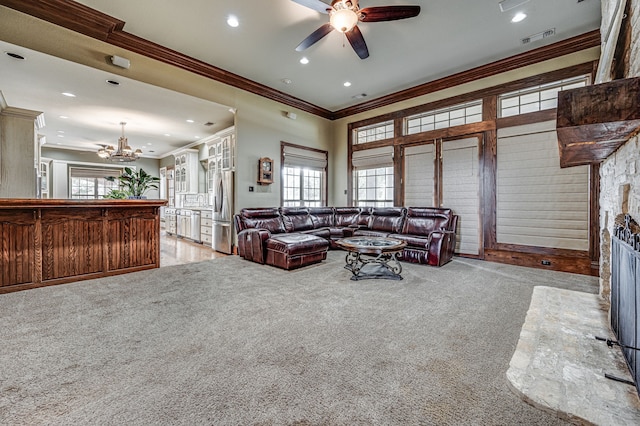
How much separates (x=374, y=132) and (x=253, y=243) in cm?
403

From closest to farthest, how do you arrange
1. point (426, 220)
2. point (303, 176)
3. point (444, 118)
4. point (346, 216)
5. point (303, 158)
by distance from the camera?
1. point (426, 220)
2. point (444, 118)
3. point (346, 216)
4. point (303, 158)
5. point (303, 176)

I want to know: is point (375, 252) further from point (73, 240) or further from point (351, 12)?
point (73, 240)

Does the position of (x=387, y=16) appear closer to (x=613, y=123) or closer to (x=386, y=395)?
(x=613, y=123)

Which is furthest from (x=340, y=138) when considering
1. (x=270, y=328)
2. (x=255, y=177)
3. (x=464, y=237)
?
(x=270, y=328)

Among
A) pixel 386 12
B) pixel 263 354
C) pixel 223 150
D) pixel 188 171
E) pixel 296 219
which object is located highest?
pixel 386 12

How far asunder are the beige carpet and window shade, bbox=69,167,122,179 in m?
8.77

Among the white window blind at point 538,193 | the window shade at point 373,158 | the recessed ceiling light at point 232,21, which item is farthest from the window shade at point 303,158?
the white window blind at point 538,193

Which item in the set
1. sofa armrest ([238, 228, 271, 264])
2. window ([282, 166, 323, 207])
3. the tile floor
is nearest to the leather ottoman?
sofa armrest ([238, 228, 271, 264])

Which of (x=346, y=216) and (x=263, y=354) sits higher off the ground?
(x=346, y=216)

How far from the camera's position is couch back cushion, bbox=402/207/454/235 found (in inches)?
195

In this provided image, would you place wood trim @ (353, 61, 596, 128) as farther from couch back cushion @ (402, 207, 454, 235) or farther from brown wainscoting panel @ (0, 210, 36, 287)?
brown wainscoting panel @ (0, 210, 36, 287)

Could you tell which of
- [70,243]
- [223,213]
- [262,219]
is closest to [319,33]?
[262,219]

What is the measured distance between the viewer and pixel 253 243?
4.75 m

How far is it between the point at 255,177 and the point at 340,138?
8.93 feet
